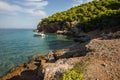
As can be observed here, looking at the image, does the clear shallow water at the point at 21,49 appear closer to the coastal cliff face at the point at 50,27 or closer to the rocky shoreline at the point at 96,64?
the rocky shoreline at the point at 96,64

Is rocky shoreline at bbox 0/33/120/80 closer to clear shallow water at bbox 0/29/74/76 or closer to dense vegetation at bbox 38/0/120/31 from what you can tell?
clear shallow water at bbox 0/29/74/76

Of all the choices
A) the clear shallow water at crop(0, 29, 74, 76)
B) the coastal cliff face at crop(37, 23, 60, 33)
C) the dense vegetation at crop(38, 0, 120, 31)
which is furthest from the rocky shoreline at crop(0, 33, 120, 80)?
the coastal cliff face at crop(37, 23, 60, 33)

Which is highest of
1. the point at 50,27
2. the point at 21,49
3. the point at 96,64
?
the point at 50,27

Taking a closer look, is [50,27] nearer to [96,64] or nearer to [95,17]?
[95,17]

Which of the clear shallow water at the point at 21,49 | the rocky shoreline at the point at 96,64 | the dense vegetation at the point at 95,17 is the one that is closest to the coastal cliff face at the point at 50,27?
the dense vegetation at the point at 95,17

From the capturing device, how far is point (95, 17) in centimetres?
7444

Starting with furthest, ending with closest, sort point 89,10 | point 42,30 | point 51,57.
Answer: point 42,30 < point 89,10 < point 51,57

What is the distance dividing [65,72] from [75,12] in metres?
91.2

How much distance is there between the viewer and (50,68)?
50.5ft

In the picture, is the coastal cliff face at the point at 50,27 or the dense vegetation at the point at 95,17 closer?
the dense vegetation at the point at 95,17

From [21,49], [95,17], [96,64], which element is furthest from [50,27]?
[96,64]

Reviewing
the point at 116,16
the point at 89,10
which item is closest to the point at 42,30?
the point at 89,10

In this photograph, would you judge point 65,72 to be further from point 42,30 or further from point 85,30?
point 42,30

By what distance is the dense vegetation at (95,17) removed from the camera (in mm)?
64306
